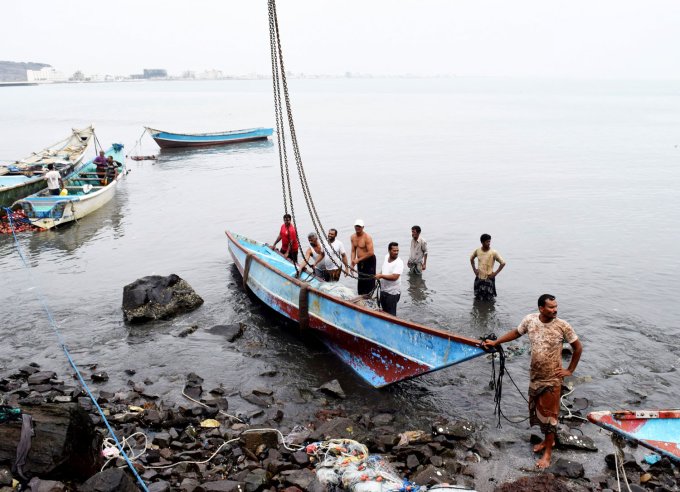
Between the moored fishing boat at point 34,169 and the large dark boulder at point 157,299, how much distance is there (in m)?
12.6

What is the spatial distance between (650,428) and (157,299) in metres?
10.5

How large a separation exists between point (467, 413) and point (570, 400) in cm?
173

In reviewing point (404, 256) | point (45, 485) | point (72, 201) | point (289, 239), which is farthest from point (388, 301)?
point (72, 201)

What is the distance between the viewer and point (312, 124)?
73.8 metres

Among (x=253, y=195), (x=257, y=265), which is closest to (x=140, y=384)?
(x=257, y=265)

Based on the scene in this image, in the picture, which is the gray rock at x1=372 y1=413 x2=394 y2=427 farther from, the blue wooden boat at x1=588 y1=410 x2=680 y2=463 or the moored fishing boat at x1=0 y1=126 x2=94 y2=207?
the moored fishing boat at x1=0 y1=126 x2=94 y2=207

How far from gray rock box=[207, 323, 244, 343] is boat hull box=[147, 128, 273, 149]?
121 ft

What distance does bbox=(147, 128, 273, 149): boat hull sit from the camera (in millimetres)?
46031

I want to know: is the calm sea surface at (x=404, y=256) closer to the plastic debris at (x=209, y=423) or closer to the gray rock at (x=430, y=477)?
the plastic debris at (x=209, y=423)

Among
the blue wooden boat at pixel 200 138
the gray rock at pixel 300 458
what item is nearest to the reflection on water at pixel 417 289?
the gray rock at pixel 300 458

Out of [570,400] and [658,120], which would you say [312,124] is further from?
[570,400]

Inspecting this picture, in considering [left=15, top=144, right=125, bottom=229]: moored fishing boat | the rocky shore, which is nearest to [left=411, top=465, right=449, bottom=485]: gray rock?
the rocky shore

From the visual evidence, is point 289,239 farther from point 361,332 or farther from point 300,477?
point 300,477

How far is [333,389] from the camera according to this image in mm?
9523
